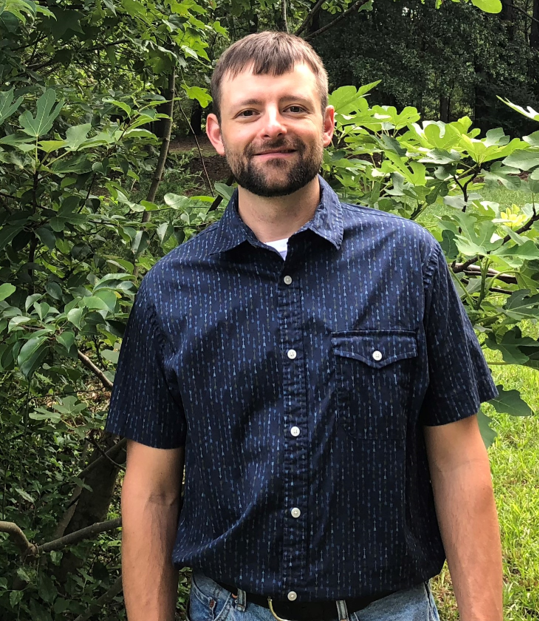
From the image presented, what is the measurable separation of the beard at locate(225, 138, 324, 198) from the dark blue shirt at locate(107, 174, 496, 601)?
9 cm

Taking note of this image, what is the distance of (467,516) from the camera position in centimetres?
152

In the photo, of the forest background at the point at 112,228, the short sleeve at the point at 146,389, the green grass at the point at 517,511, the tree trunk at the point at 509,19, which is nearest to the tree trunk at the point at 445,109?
the tree trunk at the point at 509,19

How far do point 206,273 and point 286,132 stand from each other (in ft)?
1.15

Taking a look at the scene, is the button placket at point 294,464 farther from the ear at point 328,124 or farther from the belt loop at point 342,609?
the ear at point 328,124

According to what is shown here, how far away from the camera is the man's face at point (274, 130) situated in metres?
1.52

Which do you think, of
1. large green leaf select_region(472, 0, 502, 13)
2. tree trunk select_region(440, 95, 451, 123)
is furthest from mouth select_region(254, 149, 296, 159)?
tree trunk select_region(440, 95, 451, 123)

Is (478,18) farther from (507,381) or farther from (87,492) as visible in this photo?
(87,492)

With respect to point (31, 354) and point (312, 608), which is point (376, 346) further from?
point (31, 354)

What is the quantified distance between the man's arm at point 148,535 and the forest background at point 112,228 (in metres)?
Answer: 0.31

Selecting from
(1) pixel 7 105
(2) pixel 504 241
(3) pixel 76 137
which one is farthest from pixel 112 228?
(2) pixel 504 241

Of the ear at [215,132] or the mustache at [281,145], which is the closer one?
the mustache at [281,145]

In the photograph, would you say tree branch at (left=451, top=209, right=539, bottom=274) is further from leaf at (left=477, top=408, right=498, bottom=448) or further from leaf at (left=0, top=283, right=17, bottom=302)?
leaf at (left=0, top=283, right=17, bottom=302)

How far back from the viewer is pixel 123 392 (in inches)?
65.4

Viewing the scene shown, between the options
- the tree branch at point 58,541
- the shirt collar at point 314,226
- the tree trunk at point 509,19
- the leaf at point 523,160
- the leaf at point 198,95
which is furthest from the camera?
the tree trunk at point 509,19
